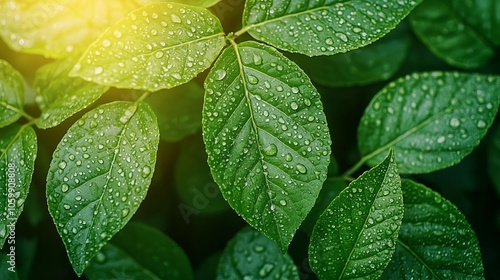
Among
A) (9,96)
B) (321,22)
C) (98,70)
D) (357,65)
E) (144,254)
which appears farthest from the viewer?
(357,65)

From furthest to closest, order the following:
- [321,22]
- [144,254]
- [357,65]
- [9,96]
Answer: [357,65] < [144,254] < [9,96] < [321,22]

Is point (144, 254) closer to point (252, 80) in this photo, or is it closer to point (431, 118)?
point (252, 80)

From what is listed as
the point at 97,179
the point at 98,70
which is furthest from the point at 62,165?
the point at 98,70

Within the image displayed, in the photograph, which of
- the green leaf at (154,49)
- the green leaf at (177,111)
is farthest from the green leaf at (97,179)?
the green leaf at (177,111)

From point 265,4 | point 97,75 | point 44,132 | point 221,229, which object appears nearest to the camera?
point 97,75

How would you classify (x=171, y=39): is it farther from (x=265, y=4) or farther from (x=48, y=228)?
(x=48, y=228)

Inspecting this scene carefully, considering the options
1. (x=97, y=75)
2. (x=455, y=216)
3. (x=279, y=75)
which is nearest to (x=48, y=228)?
(x=97, y=75)

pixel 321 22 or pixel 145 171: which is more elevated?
pixel 321 22

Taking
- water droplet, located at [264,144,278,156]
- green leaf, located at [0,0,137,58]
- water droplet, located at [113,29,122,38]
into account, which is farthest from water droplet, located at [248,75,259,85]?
green leaf, located at [0,0,137,58]
